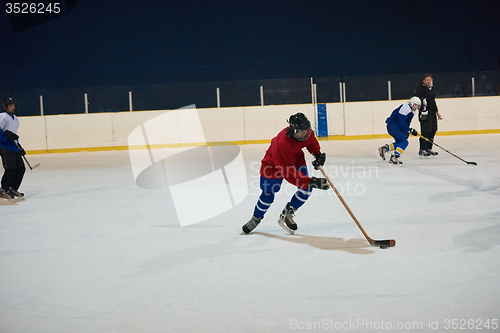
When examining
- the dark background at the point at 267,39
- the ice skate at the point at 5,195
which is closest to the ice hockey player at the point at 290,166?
the ice skate at the point at 5,195

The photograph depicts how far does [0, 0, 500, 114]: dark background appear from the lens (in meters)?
19.0

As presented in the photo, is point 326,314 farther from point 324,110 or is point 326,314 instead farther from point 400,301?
point 324,110

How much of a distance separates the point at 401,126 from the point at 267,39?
12464 mm

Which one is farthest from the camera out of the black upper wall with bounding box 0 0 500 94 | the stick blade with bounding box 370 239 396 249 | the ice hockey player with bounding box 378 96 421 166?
the black upper wall with bounding box 0 0 500 94

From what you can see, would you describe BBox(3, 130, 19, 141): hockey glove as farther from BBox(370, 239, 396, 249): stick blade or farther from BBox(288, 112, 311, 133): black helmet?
BBox(370, 239, 396, 249): stick blade

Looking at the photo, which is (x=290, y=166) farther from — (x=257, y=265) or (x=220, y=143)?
(x=220, y=143)

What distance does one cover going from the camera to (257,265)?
329 centimetres

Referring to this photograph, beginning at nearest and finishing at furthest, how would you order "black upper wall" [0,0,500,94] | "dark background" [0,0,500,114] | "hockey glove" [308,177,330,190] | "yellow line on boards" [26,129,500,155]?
1. "hockey glove" [308,177,330,190]
2. "yellow line on boards" [26,129,500,155]
3. "dark background" [0,0,500,114]
4. "black upper wall" [0,0,500,94]

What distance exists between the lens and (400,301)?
255cm

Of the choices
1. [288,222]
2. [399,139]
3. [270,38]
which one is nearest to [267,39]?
[270,38]

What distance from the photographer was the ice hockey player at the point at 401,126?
8.12 meters

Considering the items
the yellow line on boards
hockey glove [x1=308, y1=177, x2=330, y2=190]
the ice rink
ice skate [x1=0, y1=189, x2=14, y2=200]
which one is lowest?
the ice rink

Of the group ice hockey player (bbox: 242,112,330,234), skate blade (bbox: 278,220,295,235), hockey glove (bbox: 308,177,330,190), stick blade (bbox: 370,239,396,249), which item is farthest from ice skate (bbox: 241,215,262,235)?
stick blade (bbox: 370,239,396,249)

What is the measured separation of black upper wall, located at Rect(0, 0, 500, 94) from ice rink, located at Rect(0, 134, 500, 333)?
1370 cm
